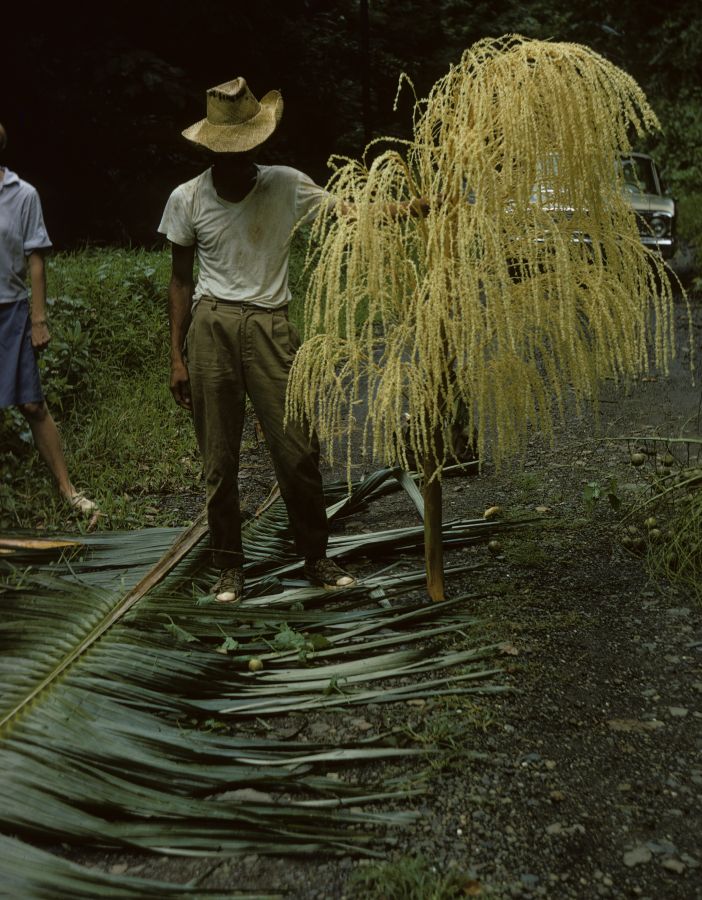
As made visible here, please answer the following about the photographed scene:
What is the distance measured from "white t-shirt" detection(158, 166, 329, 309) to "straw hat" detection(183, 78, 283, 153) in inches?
5.6

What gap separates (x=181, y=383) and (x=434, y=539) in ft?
4.06

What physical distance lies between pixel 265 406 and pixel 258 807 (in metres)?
1.80

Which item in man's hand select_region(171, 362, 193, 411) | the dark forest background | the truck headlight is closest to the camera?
man's hand select_region(171, 362, 193, 411)

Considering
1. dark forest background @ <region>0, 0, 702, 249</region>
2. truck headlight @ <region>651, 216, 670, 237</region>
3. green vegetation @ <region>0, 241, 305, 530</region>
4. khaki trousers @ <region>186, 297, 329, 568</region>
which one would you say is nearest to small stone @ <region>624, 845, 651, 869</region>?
khaki trousers @ <region>186, 297, 329, 568</region>

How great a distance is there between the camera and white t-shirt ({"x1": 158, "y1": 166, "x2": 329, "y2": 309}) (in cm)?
405

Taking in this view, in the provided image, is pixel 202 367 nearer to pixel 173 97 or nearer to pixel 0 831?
pixel 0 831

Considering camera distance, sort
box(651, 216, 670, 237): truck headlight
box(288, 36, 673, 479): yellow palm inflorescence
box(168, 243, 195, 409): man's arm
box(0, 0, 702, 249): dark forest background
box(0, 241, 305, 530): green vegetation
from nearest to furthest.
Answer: box(288, 36, 673, 479): yellow palm inflorescence, box(168, 243, 195, 409): man's arm, box(0, 241, 305, 530): green vegetation, box(0, 0, 702, 249): dark forest background, box(651, 216, 670, 237): truck headlight

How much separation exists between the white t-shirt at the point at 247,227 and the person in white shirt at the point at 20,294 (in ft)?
4.76

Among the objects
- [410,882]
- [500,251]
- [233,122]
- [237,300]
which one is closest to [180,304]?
[237,300]

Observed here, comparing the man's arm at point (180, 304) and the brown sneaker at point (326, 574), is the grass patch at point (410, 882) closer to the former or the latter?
the brown sneaker at point (326, 574)

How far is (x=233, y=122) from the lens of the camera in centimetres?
407

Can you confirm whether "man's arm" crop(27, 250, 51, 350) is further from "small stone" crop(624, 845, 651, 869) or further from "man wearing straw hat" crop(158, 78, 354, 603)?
"small stone" crop(624, 845, 651, 869)

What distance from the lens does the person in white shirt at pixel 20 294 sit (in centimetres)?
526

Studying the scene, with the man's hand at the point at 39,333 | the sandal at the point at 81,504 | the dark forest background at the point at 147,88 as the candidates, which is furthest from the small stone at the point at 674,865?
the dark forest background at the point at 147,88
